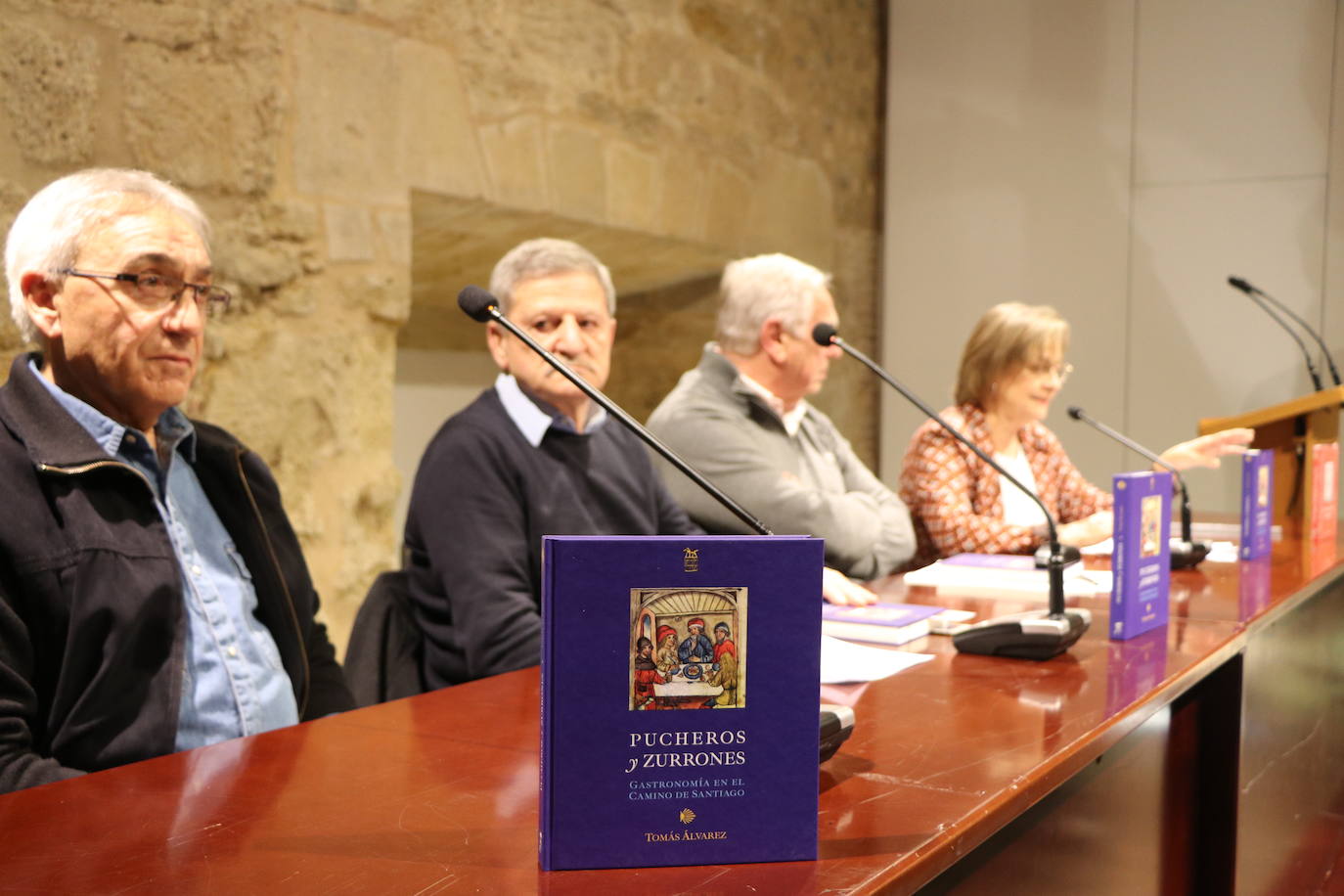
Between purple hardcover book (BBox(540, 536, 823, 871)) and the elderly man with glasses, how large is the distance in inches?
28.2

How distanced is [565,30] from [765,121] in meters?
1.25

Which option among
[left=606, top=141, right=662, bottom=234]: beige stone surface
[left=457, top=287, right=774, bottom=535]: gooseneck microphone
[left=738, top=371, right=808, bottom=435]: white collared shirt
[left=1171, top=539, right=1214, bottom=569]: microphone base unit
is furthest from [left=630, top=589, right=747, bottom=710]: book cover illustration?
[left=606, top=141, right=662, bottom=234]: beige stone surface

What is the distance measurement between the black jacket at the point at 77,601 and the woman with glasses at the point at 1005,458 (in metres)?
1.85

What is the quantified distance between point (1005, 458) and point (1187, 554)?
87 cm

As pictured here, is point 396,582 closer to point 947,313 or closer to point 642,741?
point 642,741

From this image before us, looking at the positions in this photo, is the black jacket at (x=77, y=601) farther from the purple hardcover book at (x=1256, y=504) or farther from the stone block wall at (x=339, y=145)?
the purple hardcover book at (x=1256, y=504)

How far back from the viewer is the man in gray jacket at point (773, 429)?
8.13 ft

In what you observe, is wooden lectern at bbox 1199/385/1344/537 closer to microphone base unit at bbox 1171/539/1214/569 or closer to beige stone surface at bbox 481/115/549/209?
microphone base unit at bbox 1171/539/1214/569

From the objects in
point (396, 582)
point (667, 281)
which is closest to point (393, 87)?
point (396, 582)

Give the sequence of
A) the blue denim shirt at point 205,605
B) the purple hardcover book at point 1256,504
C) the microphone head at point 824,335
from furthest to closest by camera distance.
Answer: the purple hardcover book at point 1256,504
the microphone head at point 824,335
the blue denim shirt at point 205,605

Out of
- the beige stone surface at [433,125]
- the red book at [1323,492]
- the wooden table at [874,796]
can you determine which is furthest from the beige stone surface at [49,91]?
the red book at [1323,492]

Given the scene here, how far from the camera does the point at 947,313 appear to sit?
17.1ft

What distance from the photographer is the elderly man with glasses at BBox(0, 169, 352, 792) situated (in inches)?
52.6

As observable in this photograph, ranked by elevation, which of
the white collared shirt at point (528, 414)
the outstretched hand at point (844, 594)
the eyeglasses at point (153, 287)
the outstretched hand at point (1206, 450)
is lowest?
the outstretched hand at point (844, 594)
